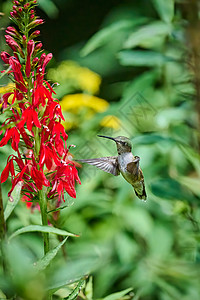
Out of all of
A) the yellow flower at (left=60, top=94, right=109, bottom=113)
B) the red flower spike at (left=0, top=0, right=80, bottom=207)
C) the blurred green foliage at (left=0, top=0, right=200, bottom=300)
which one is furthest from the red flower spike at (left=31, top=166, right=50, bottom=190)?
the yellow flower at (left=60, top=94, right=109, bottom=113)

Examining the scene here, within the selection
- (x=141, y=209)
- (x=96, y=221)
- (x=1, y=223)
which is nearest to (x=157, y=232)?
(x=141, y=209)

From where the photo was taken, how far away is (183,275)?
0.76 metres

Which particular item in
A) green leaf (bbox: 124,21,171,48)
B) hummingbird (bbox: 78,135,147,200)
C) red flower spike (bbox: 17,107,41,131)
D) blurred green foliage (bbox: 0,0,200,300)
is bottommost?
blurred green foliage (bbox: 0,0,200,300)

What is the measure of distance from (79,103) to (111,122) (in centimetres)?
14

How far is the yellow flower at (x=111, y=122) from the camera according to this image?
5.99ft

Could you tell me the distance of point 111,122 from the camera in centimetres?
186

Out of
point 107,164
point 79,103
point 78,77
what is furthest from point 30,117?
point 78,77

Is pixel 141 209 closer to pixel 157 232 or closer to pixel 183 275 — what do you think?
pixel 157 232

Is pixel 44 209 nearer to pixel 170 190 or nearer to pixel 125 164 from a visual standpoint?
pixel 125 164

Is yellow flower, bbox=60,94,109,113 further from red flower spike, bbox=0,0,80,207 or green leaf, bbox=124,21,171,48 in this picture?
red flower spike, bbox=0,0,80,207

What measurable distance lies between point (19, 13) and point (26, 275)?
0.43 m

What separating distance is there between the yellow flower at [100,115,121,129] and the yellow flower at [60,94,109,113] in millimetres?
84

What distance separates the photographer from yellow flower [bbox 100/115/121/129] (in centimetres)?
182

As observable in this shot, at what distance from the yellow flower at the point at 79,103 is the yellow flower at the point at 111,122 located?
8 centimetres
